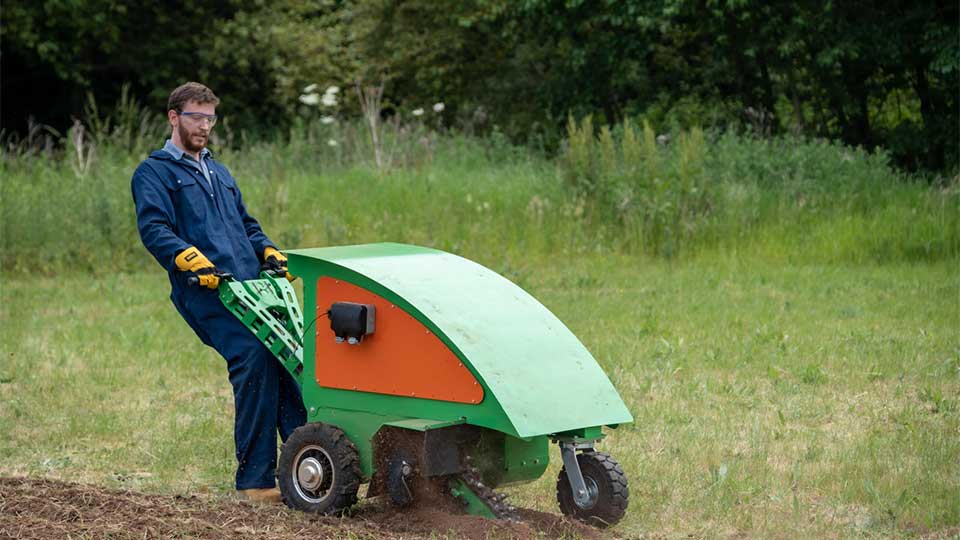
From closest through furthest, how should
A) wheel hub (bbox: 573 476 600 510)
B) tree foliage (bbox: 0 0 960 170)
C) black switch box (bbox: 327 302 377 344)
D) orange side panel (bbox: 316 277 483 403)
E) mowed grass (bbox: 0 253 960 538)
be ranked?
orange side panel (bbox: 316 277 483 403), black switch box (bbox: 327 302 377 344), wheel hub (bbox: 573 476 600 510), mowed grass (bbox: 0 253 960 538), tree foliage (bbox: 0 0 960 170)

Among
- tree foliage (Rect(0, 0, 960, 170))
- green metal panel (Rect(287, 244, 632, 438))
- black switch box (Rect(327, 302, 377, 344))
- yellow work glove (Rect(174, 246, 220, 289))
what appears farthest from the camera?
tree foliage (Rect(0, 0, 960, 170))

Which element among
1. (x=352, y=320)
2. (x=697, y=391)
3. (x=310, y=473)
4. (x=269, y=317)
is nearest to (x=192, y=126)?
(x=269, y=317)

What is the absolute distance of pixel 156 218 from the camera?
19.2 ft

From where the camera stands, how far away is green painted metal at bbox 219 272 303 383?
579 cm

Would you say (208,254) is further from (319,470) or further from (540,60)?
(540,60)

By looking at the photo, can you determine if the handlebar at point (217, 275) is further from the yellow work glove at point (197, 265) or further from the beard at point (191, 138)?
the beard at point (191, 138)

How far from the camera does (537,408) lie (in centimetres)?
502

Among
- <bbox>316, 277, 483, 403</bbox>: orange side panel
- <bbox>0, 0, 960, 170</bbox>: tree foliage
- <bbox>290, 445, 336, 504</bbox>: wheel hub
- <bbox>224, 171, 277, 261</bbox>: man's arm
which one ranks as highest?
<bbox>0, 0, 960, 170</bbox>: tree foliage

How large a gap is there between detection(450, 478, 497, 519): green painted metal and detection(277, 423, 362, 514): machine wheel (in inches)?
15.9

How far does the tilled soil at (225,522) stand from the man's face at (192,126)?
1552 mm

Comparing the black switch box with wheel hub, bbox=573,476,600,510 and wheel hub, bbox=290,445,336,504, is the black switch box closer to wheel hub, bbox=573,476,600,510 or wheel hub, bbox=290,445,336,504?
wheel hub, bbox=290,445,336,504

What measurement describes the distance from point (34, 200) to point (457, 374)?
32.7ft

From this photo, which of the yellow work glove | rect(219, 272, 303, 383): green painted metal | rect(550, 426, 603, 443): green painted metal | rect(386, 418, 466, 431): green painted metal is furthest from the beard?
rect(550, 426, 603, 443): green painted metal

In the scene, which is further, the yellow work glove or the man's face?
the man's face
